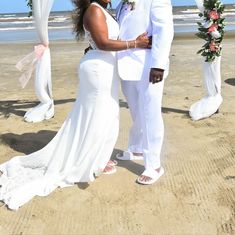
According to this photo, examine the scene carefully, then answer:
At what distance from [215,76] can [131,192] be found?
3.66 metres

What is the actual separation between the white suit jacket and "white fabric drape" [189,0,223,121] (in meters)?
3.06

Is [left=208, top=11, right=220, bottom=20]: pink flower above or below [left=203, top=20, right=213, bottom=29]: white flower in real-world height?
above

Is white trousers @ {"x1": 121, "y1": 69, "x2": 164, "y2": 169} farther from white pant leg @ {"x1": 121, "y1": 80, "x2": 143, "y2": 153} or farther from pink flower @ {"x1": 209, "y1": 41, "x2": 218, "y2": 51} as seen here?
pink flower @ {"x1": 209, "y1": 41, "x2": 218, "y2": 51}

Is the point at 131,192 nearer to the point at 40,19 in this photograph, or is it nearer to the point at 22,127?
the point at 22,127

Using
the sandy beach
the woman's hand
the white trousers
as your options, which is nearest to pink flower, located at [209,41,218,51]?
the sandy beach

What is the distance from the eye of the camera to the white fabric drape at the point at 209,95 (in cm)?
767

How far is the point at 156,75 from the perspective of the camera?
4641 millimetres

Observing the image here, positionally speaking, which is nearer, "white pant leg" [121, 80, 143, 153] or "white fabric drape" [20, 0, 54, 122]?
"white pant leg" [121, 80, 143, 153]

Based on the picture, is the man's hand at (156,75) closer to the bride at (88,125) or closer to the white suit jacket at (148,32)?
the white suit jacket at (148,32)

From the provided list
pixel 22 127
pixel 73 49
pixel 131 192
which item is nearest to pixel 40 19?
pixel 22 127

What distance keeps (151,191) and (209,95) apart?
3.55 metres

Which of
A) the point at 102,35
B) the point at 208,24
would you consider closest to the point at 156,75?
the point at 102,35

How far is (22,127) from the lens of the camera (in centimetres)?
741

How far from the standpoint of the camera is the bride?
4668 mm
